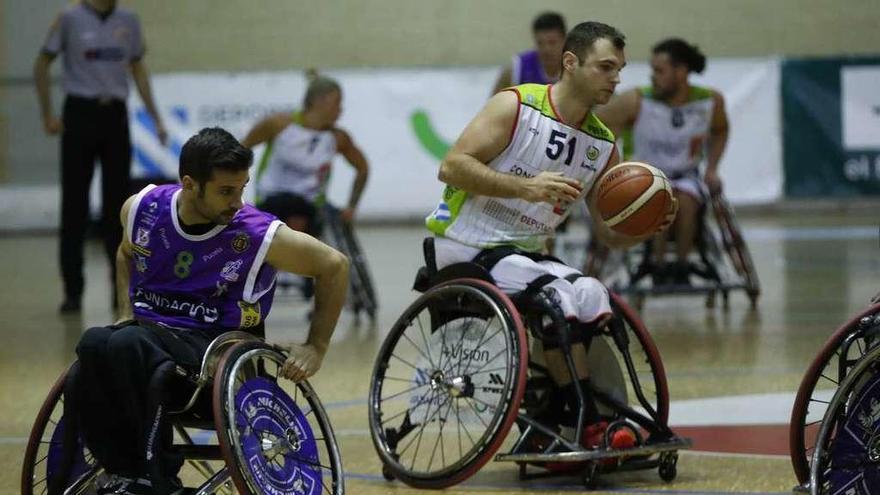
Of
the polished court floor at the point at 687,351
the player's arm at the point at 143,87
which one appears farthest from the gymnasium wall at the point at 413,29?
the player's arm at the point at 143,87

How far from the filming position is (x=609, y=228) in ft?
15.6

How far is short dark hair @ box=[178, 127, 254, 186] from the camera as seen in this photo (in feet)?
11.9

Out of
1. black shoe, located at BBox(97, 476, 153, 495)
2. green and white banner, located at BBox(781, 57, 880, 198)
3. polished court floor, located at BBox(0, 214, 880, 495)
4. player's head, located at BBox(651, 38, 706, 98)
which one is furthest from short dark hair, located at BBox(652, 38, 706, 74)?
green and white banner, located at BBox(781, 57, 880, 198)

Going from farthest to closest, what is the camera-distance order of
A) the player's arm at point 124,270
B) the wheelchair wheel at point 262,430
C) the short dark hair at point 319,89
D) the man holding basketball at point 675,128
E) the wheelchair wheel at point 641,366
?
the man holding basketball at point 675,128 → the short dark hair at point 319,89 → the wheelchair wheel at point 641,366 → the player's arm at point 124,270 → the wheelchair wheel at point 262,430

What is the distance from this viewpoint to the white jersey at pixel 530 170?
462cm

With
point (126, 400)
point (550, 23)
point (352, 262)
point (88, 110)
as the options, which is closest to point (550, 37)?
point (550, 23)

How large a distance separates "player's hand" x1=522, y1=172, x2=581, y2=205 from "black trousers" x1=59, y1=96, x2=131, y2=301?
4.75 meters

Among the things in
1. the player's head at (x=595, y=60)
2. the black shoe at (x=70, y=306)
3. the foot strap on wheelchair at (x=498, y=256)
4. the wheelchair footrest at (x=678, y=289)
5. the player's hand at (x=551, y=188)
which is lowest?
the black shoe at (x=70, y=306)

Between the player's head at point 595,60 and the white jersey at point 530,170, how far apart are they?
0.13 metres

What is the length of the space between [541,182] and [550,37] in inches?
148

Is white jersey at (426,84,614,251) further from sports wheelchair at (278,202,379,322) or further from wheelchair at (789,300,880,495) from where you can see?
sports wheelchair at (278,202,379,322)

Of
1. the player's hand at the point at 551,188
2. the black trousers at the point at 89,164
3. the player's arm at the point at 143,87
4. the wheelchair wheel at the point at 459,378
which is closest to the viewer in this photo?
the wheelchair wheel at the point at 459,378

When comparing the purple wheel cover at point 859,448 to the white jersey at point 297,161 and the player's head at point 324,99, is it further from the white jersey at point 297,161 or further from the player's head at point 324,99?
the white jersey at point 297,161

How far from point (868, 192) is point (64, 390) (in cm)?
1175
